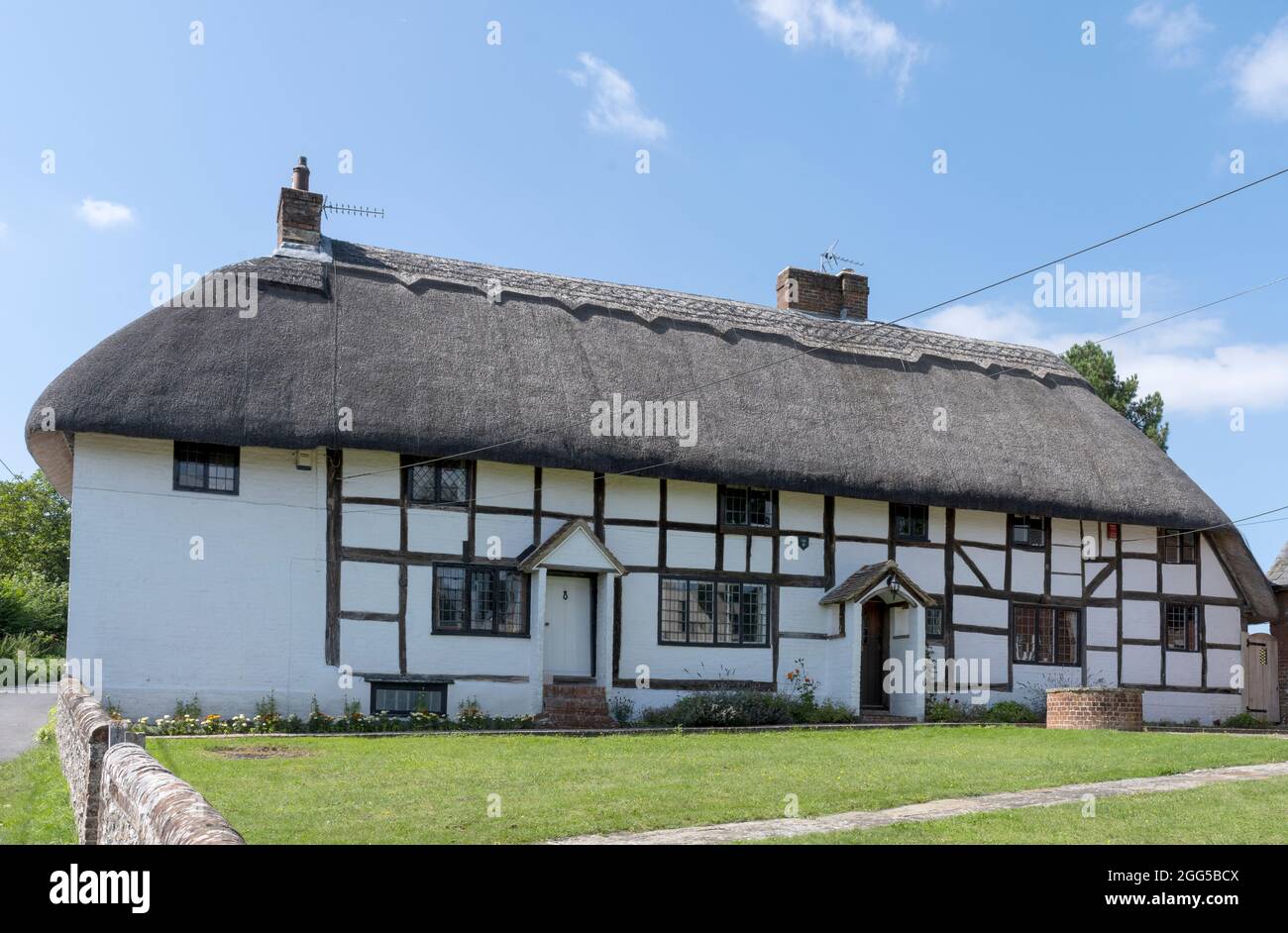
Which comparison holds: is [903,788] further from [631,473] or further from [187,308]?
[187,308]

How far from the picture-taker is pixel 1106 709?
1847 cm

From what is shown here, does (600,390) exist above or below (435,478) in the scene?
above

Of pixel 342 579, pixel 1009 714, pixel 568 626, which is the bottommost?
pixel 1009 714

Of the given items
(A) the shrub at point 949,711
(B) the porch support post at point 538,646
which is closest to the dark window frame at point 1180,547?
A: (A) the shrub at point 949,711

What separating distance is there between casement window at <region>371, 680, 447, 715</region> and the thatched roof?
3518mm

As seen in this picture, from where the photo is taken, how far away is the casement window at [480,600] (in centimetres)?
1911

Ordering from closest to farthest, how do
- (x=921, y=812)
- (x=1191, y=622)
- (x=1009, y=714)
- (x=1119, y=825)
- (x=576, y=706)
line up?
(x=1119, y=825) < (x=921, y=812) < (x=576, y=706) < (x=1009, y=714) < (x=1191, y=622)

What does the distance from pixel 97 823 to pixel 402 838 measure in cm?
249

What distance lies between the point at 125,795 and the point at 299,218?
Answer: 15.2 meters

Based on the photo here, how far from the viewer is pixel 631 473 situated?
65.3 ft

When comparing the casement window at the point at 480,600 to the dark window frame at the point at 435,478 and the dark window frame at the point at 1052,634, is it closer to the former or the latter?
the dark window frame at the point at 435,478

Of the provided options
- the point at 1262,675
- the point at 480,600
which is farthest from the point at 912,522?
the point at 1262,675

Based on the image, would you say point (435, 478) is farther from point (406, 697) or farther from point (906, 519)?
point (906, 519)

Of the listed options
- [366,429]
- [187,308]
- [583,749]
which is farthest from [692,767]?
[187,308]
